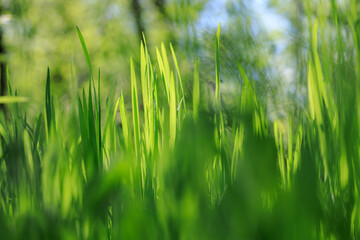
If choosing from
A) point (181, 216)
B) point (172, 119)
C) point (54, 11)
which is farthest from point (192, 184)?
point (54, 11)

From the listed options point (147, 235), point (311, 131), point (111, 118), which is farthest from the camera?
point (111, 118)

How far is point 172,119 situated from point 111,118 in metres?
0.11

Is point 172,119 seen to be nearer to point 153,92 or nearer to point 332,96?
point 153,92

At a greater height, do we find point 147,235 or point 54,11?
point 54,11

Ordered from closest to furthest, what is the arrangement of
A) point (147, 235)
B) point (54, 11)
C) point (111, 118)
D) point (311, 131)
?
point (147, 235), point (311, 131), point (111, 118), point (54, 11)

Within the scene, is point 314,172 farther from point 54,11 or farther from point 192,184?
point 54,11

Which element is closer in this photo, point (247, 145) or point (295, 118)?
point (247, 145)

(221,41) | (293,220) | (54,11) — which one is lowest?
(293,220)

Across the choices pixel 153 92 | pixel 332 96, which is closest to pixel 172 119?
pixel 153 92

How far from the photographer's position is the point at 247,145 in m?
0.19

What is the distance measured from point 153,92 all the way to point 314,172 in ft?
0.73

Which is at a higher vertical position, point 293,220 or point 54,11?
point 54,11

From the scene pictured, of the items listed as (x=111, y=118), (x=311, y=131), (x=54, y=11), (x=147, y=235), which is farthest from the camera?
(x=54, y=11)

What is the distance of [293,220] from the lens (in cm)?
19
